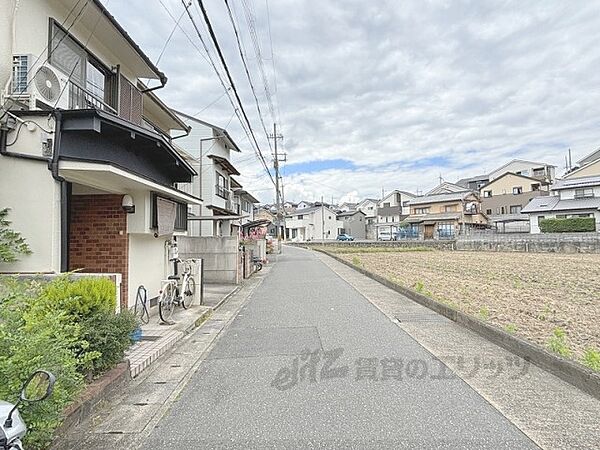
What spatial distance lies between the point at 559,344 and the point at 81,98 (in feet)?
26.3

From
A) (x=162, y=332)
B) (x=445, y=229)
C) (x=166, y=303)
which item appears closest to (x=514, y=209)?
(x=445, y=229)

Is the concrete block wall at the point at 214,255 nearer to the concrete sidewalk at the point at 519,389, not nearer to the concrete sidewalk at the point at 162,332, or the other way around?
the concrete sidewalk at the point at 162,332

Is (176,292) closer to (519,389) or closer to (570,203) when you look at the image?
(519,389)

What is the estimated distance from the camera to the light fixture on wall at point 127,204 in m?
7.75

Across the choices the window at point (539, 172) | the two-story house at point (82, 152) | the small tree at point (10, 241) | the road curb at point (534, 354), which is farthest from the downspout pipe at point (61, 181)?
the window at point (539, 172)

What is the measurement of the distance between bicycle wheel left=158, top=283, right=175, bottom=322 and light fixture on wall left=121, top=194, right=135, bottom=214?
158 cm

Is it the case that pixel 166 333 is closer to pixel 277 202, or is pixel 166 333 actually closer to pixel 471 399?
pixel 471 399

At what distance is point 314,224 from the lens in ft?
250

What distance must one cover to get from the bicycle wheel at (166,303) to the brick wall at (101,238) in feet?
2.14

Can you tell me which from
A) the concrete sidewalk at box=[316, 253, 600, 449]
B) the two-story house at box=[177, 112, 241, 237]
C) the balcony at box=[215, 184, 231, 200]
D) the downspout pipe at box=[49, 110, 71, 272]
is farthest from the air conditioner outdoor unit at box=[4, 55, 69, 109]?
the balcony at box=[215, 184, 231, 200]

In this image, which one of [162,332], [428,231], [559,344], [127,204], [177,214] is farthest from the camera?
[428,231]

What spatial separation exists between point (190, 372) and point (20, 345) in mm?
2676

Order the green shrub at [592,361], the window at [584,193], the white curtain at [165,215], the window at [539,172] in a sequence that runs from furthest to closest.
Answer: the window at [539,172], the window at [584,193], the white curtain at [165,215], the green shrub at [592,361]

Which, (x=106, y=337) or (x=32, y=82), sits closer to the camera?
(x=106, y=337)
